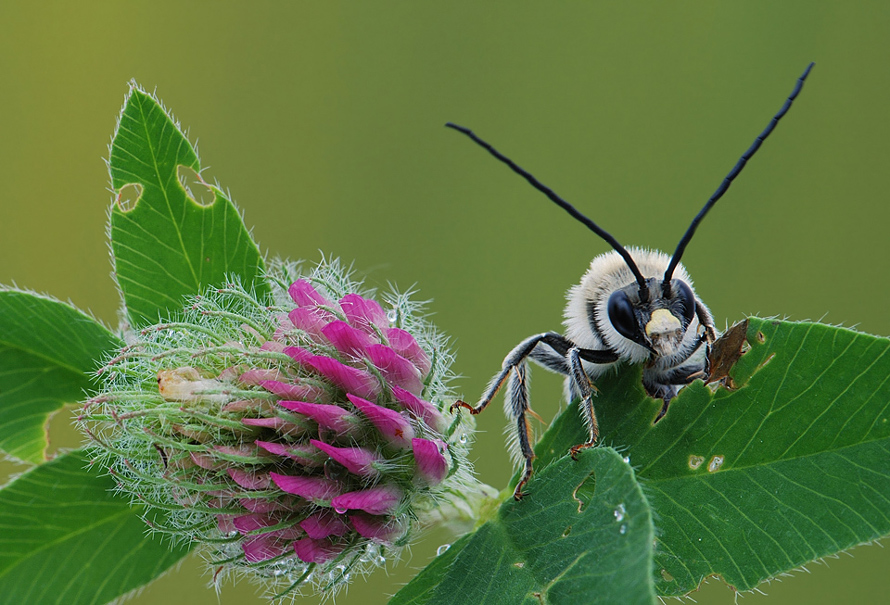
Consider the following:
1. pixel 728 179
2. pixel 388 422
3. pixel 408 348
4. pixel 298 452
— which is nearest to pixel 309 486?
pixel 298 452

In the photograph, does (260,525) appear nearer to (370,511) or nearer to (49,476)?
(370,511)

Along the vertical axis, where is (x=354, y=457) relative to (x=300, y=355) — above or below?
below

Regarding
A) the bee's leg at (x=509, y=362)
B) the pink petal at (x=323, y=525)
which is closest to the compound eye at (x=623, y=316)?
the bee's leg at (x=509, y=362)

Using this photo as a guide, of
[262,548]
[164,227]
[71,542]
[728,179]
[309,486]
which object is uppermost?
[728,179]

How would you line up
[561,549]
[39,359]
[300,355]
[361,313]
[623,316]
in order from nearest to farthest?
[561,549]
[300,355]
[361,313]
[623,316]
[39,359]

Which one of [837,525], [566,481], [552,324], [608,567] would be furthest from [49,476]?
[552,324]

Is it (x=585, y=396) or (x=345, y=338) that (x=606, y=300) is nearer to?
(x=585, y=396)

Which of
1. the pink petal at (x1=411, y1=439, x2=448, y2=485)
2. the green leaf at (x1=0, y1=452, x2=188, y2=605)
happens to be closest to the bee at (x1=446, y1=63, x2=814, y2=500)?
the pink petal at (x1=411, y1=439, x2=448, y2=485)
